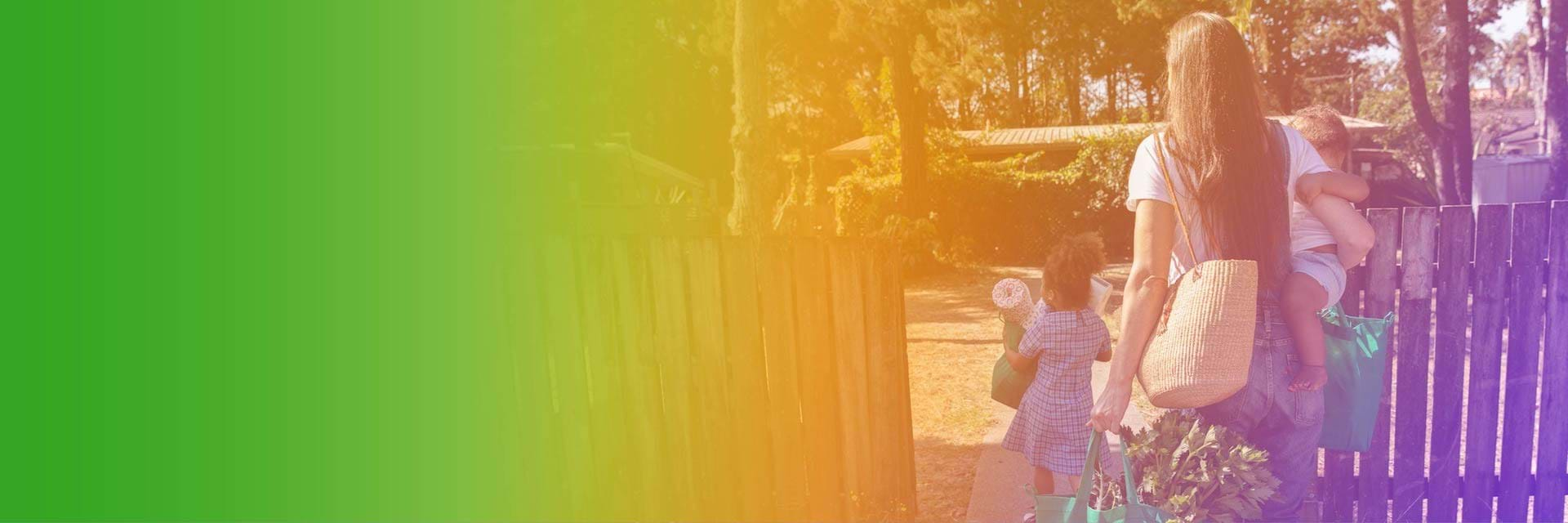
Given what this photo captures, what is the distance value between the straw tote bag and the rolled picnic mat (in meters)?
1.30

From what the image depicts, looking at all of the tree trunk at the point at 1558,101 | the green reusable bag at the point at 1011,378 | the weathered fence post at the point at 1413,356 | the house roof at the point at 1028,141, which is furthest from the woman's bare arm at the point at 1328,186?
the house roof at the point at 1028,141

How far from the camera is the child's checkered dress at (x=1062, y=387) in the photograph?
3.57 m

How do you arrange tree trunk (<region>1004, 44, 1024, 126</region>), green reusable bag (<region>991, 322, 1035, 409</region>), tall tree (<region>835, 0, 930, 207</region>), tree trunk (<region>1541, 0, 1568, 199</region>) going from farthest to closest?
tree trunk (<region>1004, 44, 1024, 126</region>)
tall tree (<region>835, 0, 930, 207</region>)
tree trunk (<region>1541, 0, 1568, 199</region>)
green reusable bag (<region>991, 322, 1035, 409</region>)

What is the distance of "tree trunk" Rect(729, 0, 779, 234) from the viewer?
8680 mm

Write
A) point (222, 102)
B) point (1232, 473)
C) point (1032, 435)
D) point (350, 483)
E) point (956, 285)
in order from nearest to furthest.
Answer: point (1232, 473) → point (222, 102) → point (350, 483) → point (1032, 435) → point (956, 285)

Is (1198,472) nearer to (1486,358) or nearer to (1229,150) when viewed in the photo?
(1229,150)

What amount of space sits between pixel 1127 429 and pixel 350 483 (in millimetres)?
2628

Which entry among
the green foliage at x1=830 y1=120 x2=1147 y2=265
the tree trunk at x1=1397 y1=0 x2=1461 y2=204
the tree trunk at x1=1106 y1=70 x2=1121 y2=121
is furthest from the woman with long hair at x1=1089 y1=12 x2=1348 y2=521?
the tree trunk at x1=1106 y1=70 x2=1121 y2=121

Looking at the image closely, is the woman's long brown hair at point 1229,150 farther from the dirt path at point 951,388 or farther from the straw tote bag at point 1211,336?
the dirt path at point 951,388

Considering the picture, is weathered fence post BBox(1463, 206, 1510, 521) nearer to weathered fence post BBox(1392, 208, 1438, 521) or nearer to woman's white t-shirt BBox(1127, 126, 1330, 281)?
weathered fence post BBox(1392, 208, 1438, 521)

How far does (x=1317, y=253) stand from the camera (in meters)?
2.44

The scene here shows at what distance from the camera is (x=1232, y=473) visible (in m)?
2.23

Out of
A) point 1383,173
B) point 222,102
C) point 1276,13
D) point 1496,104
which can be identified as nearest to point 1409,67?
point 1383,173

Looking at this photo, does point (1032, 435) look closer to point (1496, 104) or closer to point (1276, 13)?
point (1276, 13)
